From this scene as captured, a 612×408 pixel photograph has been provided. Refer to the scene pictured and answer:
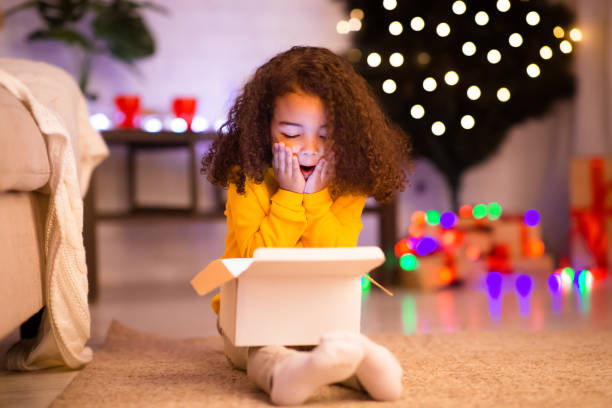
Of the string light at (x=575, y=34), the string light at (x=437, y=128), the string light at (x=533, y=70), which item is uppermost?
the string light at (x=575, y=34)

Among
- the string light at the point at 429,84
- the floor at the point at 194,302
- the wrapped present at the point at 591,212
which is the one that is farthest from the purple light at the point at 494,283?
the string light at the point at 429,84

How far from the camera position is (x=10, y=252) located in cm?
106

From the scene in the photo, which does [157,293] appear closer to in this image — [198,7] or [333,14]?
[198,7]

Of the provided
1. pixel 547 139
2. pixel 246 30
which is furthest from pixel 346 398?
pixel 547 139

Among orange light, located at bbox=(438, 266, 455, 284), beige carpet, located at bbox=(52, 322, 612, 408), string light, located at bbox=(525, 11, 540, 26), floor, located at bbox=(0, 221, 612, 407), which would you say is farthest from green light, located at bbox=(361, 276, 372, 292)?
string light, located at bbox=(525, 11, 540, 26)

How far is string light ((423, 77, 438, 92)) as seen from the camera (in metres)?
2.67

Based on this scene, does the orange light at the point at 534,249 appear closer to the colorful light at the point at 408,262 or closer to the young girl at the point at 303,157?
the colorful light at the point at 408,262

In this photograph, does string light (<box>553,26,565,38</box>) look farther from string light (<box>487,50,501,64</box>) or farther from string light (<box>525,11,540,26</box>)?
string light (<box>487,50,501,64</box>)

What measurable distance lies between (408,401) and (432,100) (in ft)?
5.97

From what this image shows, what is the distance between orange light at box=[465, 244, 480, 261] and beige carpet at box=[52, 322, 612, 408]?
1087mm

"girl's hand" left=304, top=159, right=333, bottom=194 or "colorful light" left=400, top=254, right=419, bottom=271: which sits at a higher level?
"girl's hand" left=304, top=159, right=333, bottom=194

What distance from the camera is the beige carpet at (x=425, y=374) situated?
3.34 feet

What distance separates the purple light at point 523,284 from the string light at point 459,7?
1037 millimetres

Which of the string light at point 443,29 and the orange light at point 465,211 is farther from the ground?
the string light at point 443,29
